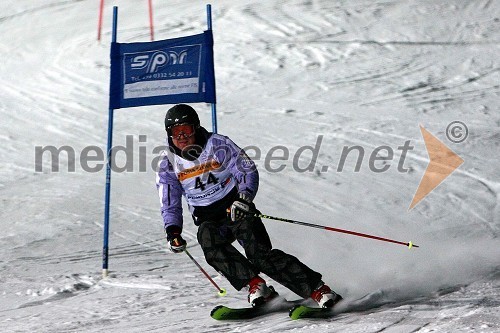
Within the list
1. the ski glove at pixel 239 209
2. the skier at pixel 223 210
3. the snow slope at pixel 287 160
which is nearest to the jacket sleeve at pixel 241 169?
the skier at pixel 223 210

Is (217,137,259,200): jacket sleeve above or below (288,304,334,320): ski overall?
above

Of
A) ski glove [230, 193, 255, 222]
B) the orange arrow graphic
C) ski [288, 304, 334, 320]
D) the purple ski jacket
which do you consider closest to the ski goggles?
the purple ski jacket

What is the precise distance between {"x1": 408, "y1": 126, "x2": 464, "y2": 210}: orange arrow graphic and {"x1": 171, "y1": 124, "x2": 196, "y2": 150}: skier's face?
3513 millimetres

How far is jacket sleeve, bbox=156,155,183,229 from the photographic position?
548 cm

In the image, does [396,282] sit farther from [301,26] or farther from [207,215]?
[301,26]

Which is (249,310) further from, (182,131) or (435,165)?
(435,165)

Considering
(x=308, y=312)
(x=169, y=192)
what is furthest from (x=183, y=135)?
(x=308, y=312)

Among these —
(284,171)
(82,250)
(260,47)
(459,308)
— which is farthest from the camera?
(260,47)

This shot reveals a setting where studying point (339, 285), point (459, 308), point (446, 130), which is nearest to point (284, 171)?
point (446, 130)

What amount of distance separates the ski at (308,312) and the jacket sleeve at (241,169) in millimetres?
811

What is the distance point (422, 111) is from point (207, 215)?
613cm

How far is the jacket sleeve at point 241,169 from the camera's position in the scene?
536 centimetres

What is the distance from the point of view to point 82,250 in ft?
24.3

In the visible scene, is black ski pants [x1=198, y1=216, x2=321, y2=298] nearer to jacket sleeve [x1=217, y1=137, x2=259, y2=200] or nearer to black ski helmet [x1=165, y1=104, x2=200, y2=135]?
jacket sleeve [x1=217, y1=137, x2=259, y2=200]
